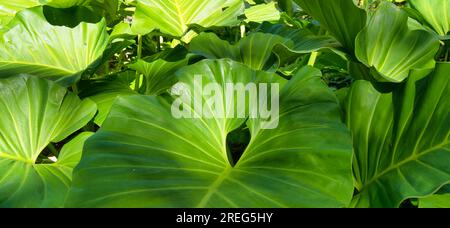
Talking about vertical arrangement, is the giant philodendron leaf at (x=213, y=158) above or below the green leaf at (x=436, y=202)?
above

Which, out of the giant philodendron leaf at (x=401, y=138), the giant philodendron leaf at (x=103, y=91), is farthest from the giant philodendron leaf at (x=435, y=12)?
the giant philodendron leaf at (x=103, y=91)

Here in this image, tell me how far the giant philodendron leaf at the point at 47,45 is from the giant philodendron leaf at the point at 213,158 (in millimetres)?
656

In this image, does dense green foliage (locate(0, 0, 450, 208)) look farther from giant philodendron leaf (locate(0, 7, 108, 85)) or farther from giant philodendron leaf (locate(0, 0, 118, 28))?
giant philodendron leaf (locate(0, 0, 118, 28))

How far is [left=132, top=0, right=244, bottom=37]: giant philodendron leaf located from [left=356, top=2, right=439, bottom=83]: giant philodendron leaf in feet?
2.18

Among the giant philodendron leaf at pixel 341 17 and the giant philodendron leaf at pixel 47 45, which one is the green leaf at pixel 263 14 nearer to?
the giant philodendron leaf at pixel 47 45

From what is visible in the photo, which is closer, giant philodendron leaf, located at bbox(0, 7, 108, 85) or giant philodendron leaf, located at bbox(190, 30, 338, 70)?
giant philodendron leaf, located at bbox(190, 30, 338, 70)

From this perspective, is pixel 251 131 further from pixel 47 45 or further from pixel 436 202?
pixel 47 45

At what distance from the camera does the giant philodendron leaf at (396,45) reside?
1.30 meters

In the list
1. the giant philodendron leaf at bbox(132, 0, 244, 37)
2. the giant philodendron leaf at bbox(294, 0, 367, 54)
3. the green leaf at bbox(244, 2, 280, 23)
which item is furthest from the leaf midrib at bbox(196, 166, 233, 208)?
the green leaf at bbox(244, 2, 280, 23)

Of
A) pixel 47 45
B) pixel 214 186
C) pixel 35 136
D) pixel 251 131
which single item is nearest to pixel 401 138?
pixel 251 131

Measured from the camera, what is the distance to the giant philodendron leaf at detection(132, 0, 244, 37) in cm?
188

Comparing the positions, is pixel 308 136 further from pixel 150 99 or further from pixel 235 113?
pixel 150 99

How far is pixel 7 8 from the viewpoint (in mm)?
2096

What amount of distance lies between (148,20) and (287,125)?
1.07 m
